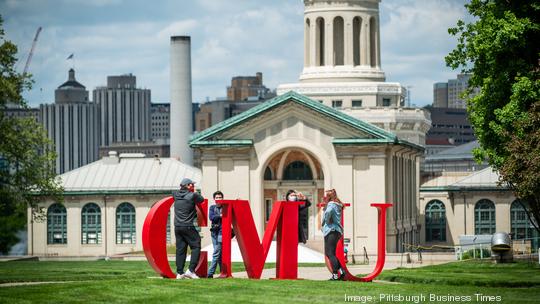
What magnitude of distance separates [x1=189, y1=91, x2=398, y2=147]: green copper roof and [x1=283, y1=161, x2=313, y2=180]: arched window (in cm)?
571

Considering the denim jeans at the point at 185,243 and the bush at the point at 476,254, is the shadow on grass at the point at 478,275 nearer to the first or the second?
the denim jeans at the point at 185,243

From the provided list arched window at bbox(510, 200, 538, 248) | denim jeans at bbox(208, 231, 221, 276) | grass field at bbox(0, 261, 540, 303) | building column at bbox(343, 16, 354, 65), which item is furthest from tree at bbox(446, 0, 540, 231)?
building column at bbox(343, 16, 354, 65)

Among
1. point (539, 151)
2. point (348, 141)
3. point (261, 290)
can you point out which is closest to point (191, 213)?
point (261, 290)

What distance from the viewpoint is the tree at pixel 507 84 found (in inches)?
2126

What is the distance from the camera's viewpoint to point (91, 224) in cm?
10638

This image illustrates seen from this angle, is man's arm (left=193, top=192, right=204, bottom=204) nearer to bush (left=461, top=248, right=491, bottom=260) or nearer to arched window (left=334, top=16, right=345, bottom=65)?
bush (left=461, top=248, right=491, bottom=260)

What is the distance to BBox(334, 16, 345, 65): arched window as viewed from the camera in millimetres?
116938

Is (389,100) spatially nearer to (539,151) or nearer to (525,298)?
(539,151)

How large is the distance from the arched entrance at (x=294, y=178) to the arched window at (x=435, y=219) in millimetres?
16261

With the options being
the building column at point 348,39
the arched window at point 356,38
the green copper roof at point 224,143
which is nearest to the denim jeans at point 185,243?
the green copper roof at point 224,143

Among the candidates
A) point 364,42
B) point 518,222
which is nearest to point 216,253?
point 518,222

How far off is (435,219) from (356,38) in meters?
15.5

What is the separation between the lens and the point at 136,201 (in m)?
106

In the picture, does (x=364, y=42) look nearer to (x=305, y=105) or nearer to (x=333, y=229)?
(x=305, y=105)
